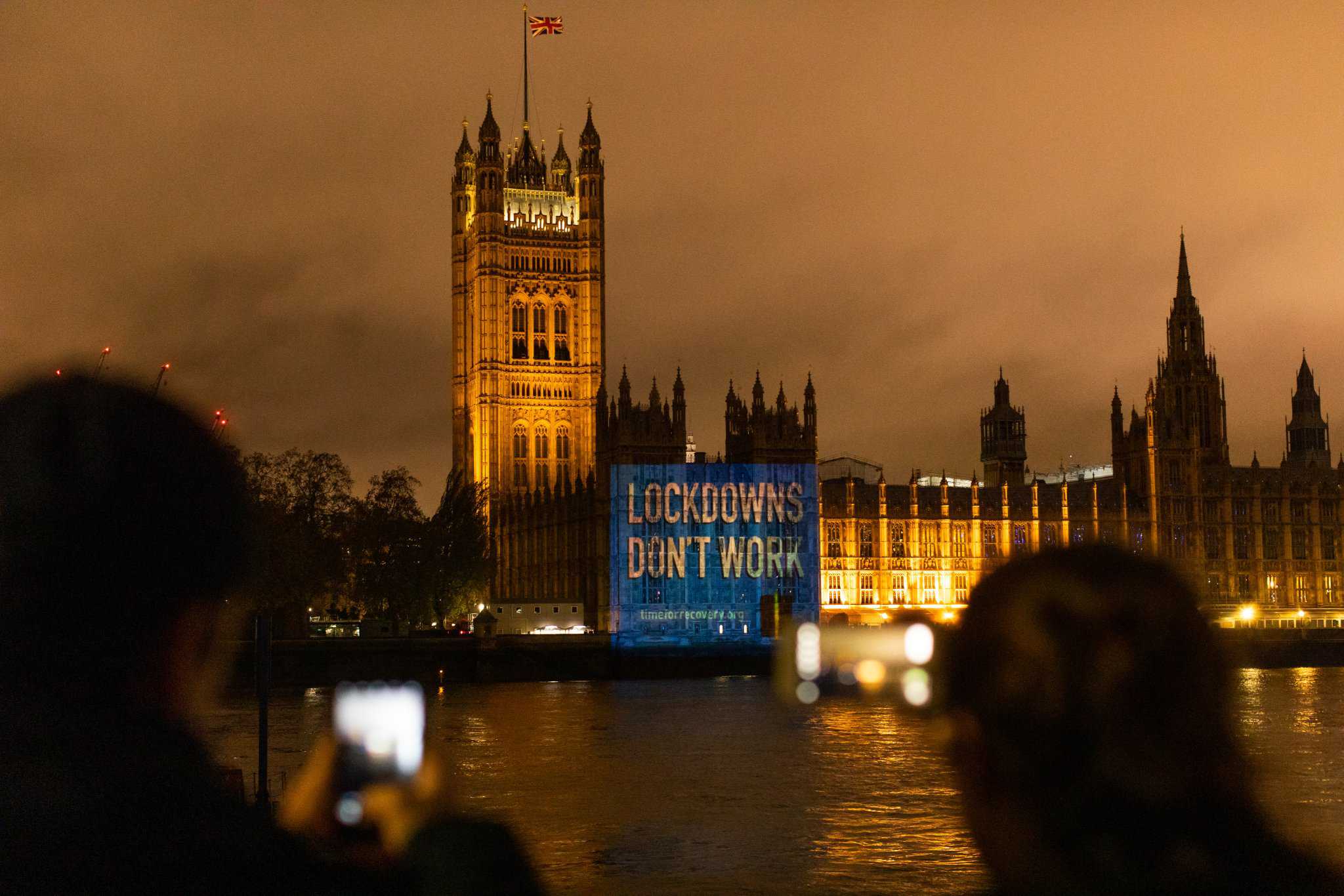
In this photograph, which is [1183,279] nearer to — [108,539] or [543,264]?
[543,264]

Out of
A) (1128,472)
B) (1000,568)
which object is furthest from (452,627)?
(1000,568)

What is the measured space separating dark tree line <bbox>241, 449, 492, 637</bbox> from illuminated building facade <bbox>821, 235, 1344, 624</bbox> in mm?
17536

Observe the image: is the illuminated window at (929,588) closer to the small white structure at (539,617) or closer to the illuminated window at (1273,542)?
the small white structure at (539,617)

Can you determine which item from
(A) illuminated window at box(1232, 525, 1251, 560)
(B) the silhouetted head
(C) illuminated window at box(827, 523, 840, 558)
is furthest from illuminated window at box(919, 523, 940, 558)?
(B) the silhouetted head

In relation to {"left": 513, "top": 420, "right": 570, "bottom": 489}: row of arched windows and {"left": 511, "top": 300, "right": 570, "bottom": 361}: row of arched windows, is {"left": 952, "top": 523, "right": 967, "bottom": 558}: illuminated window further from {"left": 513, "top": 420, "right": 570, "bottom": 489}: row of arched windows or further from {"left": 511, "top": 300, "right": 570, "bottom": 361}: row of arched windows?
{"left": 511, "top": 300, "right": 570, "bottom": 361}: row of arched windows

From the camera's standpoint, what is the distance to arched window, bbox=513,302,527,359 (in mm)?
111562

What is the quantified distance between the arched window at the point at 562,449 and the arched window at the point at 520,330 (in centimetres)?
543

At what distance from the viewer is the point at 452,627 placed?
89.1 m

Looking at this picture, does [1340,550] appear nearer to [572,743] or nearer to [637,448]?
[637,448]

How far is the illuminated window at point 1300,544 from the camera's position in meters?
91.6

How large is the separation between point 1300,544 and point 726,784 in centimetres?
7035

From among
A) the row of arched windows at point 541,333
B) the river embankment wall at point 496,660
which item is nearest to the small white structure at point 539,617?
the river embankment wall at point 496,660

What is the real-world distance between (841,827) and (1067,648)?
22689 millimetres

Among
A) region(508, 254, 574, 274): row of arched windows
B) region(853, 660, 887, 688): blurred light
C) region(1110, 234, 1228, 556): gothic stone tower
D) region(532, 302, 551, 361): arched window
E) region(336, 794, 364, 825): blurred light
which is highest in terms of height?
region(508, 254, 574, 274): row of arched windows
